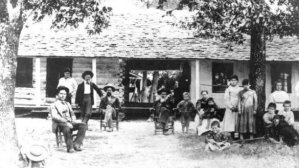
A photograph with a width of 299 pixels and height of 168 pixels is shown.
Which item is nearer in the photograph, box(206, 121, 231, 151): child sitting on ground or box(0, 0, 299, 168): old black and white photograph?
box(0, 0, 299, 168): old black and white photograph

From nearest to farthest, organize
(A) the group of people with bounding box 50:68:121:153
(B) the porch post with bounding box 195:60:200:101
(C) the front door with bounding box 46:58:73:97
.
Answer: (A) the group of people with bounding box 50:68:121:153 → (B) the porch post with bounding box 195:60:200:101 → (C) the front door with bounding box 46:58:73:97

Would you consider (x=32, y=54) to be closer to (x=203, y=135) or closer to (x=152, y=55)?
(x=152, y=55)

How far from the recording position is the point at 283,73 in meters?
21.0

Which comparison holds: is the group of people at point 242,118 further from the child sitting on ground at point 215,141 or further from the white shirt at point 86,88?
the white shirt at point 86,88

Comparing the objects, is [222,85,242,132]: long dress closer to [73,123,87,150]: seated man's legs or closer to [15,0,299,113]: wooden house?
[73,123,87,150]: seated man's legs

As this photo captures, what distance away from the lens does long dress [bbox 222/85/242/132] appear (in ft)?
37.5

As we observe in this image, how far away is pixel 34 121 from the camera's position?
17500mm

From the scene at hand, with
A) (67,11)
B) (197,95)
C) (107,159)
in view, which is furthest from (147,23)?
(107,159)

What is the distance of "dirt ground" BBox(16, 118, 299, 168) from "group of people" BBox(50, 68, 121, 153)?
411 millimetres

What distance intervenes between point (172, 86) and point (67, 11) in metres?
9.65

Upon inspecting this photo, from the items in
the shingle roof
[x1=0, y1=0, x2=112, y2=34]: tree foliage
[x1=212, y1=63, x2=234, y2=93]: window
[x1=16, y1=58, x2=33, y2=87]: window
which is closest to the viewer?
[x1=0, y1=0, x2=112, y2=34]: tree foliage

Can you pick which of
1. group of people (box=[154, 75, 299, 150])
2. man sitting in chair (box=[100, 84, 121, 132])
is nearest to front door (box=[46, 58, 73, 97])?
man sitting in chair (box=[100, 84, 121, 132])

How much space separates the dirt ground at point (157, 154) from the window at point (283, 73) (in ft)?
28.8

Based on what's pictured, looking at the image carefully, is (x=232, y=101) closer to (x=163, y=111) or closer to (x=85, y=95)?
(x=163, y=111)
